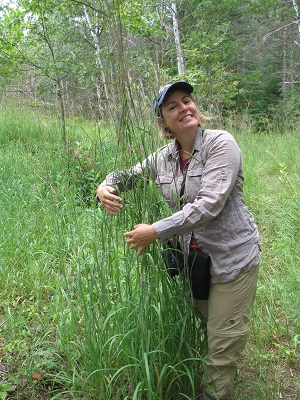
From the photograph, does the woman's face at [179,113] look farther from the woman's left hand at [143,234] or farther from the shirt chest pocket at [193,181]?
the woman's left hand at [143,234]

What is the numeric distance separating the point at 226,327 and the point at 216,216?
577mm

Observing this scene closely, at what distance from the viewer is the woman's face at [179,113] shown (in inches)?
73.3

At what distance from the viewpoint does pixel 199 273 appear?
189 cm

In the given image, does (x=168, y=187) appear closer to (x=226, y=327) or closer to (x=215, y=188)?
(x=215, y=188)

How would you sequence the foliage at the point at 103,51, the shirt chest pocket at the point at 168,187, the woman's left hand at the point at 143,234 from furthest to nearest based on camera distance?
the shirt chest pocket at the point at 168,187, the foliage at the point at 103,51, the woman's left hand at the point at 143,234

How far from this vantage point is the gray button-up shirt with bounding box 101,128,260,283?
1684 mm

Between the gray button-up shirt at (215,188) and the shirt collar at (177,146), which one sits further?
the shirt collar at (177,146)

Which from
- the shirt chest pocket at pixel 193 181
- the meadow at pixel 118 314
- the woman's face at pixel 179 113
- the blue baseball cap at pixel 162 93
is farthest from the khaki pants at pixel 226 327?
the blue baseball cap at pixel 162 93

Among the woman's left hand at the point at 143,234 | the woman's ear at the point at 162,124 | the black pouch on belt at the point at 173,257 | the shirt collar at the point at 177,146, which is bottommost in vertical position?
the black pouch on belt at the point at 173,257

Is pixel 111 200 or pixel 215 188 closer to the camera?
pixel 215 188

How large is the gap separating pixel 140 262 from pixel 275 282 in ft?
5.46

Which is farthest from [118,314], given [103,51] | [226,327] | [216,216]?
[103,51]

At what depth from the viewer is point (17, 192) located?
4328mm

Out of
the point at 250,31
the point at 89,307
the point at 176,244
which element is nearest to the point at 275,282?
the point at 176,244
